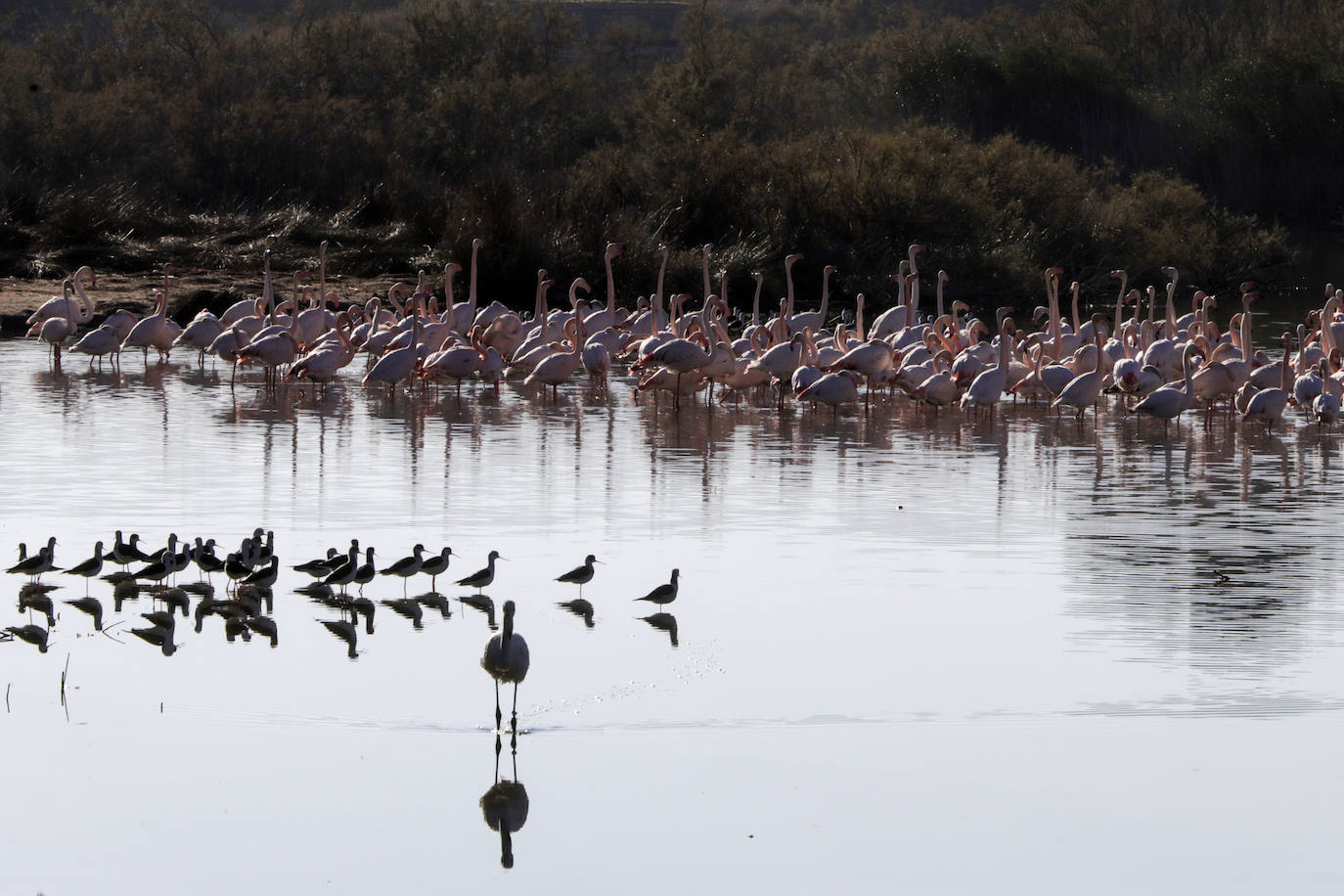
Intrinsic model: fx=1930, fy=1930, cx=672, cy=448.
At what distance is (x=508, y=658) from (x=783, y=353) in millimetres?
10246

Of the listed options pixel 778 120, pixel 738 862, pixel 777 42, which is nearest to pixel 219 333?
pixel 738 862

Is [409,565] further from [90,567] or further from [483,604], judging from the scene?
[90,567]

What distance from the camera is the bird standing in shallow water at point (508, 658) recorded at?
6445mm

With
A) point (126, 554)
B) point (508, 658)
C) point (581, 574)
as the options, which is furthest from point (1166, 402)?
point (508, 658)

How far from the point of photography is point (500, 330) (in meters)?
19.3

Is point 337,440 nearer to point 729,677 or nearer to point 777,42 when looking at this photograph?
point 729,677

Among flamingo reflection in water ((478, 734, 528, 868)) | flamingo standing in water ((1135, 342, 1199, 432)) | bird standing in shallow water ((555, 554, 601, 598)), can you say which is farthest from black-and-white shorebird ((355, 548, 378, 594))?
flamingo standing in water ((1135, 342, 1199, 432))

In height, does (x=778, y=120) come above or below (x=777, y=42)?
below

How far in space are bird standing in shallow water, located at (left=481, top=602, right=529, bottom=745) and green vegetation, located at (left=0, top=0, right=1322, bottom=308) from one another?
2008 cm

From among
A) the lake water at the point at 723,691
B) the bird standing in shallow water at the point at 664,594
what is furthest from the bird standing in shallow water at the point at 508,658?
the bird standing in shallow water at the point at 664,594

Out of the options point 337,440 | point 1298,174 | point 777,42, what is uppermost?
point 777,42

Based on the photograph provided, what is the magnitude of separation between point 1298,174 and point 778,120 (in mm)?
14247

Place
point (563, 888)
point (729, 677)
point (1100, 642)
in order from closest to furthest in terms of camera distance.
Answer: point (563, 888) < point (729, 677) < point (1100, 642)

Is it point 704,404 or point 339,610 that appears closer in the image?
point 339,610
